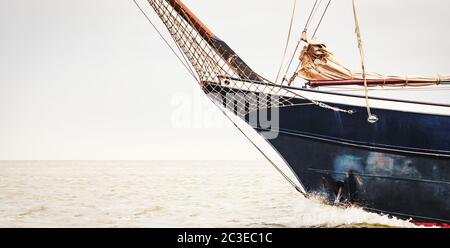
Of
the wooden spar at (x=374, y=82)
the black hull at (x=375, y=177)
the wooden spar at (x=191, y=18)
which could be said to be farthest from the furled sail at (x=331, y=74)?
the wooden spar at (x=191, y=18)

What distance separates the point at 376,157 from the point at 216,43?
3.64 meters

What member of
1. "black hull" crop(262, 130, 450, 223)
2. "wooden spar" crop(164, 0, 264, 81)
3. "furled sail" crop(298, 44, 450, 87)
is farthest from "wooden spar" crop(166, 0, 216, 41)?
"black hull" crop(262, 130, 450, 223)

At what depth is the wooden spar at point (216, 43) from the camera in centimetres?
858

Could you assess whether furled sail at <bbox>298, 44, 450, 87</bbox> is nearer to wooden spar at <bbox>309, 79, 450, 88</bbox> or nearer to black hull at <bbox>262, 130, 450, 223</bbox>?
wooden spar at <bbox>309, 79, 450, 88</bbox>

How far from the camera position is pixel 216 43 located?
8.59 metres

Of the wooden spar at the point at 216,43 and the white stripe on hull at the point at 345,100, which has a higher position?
the wooden spar at the point at 216,43

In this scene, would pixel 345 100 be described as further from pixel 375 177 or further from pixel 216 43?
pixel 216 43

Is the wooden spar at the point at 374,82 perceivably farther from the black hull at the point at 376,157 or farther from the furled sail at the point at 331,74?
the black hull at the point at 376,157

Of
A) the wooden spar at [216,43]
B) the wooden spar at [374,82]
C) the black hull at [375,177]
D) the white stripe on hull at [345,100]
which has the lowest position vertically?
the black hull at [375,177]

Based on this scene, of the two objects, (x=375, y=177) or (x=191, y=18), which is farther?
→ (x=191, y=18)

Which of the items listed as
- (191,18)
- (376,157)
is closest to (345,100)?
(376,157)

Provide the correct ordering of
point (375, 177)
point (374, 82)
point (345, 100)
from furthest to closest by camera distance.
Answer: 1. point (374, 82)
2. point (375, 177)
3. point (345, 100)

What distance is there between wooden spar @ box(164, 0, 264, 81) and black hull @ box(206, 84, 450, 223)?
1000mm

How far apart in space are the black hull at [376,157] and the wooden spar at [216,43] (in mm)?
1000
